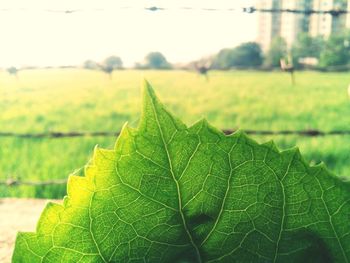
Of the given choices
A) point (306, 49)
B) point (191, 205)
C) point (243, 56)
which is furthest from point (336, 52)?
point (191, 205)

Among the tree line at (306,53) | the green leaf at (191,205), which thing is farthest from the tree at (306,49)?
the green leaf at (191,205)

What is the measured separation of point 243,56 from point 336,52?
296 inches

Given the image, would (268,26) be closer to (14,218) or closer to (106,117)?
(106,117)

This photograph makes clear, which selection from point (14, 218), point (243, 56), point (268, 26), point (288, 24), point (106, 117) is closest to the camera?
point (14, 218)

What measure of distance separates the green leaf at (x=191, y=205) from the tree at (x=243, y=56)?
27.0 m

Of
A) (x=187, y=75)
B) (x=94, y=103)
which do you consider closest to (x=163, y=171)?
(x=94, y=103)

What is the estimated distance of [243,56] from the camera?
1257 inches

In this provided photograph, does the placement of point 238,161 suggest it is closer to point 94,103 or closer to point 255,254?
point 255,254

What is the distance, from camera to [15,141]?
4965mm

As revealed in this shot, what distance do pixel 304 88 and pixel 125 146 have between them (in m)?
12.2

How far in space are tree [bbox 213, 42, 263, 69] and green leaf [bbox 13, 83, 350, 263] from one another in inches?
1065

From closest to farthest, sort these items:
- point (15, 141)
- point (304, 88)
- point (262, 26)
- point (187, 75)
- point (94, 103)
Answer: point (15, 141), point (94, 103), point (304, 88), point (187, 75), point (262, 26)

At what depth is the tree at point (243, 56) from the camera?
28859mm

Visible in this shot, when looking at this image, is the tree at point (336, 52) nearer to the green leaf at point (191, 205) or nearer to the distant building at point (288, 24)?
the distant building at point (288, 24)
